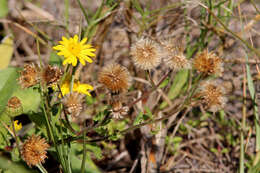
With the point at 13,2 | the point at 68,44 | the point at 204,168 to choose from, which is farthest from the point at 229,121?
the point at 13,2

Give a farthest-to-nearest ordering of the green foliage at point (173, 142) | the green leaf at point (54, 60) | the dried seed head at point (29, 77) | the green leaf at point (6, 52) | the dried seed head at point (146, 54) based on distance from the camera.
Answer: the green leaf at point (6, 52) → the green foliage at point (173, 142) → the green leaf at point (54, 60) → the dried seed head at point (146, 54) → the dried seed head at point (29, 77)

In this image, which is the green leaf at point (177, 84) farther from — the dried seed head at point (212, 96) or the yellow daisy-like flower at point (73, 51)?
the yellow daisy-like flower at point (73, 51)

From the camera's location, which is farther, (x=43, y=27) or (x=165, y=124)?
(x=43, y=27)

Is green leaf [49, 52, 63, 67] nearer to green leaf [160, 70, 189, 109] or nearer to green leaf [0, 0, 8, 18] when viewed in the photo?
green leaf [160, 70, 189, 109]

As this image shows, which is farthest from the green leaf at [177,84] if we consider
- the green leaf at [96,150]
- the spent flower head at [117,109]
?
the spent flower head at [117,109]

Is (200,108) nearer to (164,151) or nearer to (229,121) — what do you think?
(229,121)

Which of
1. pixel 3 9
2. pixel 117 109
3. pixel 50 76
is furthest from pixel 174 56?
pixel 3 9
